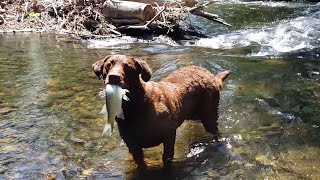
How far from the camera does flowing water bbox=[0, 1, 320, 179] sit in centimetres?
500

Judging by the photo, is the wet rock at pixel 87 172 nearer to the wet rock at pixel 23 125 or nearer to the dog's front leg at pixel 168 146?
the dog's front leg at pixel 168 146

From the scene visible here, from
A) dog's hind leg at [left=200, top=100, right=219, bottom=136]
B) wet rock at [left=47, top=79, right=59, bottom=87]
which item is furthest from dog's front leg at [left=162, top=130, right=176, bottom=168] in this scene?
wet rock at [left=47, top=79, right=59, bottom=87]

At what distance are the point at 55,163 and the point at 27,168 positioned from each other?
1.12 ft

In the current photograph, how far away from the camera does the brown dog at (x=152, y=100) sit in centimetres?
416

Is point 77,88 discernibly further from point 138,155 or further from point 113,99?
point 113,99

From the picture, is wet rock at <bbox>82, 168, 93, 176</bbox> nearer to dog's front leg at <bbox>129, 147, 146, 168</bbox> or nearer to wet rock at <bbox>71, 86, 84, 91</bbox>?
dog's front leg at <bbox>129, 147, 146, 168</bbox>

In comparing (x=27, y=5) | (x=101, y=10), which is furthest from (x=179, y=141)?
(x=27, y=5)

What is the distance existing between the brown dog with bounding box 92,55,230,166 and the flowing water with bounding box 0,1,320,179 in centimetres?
51

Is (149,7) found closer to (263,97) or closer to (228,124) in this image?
(263,97)

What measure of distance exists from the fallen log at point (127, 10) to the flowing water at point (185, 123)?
85cm

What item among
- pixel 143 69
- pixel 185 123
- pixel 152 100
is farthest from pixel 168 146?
pixel 185 123

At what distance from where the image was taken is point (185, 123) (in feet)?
21.2

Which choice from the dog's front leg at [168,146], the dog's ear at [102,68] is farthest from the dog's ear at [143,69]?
the dog's front leg at [168,146]

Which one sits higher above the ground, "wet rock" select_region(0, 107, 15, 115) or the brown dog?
the brown dog
